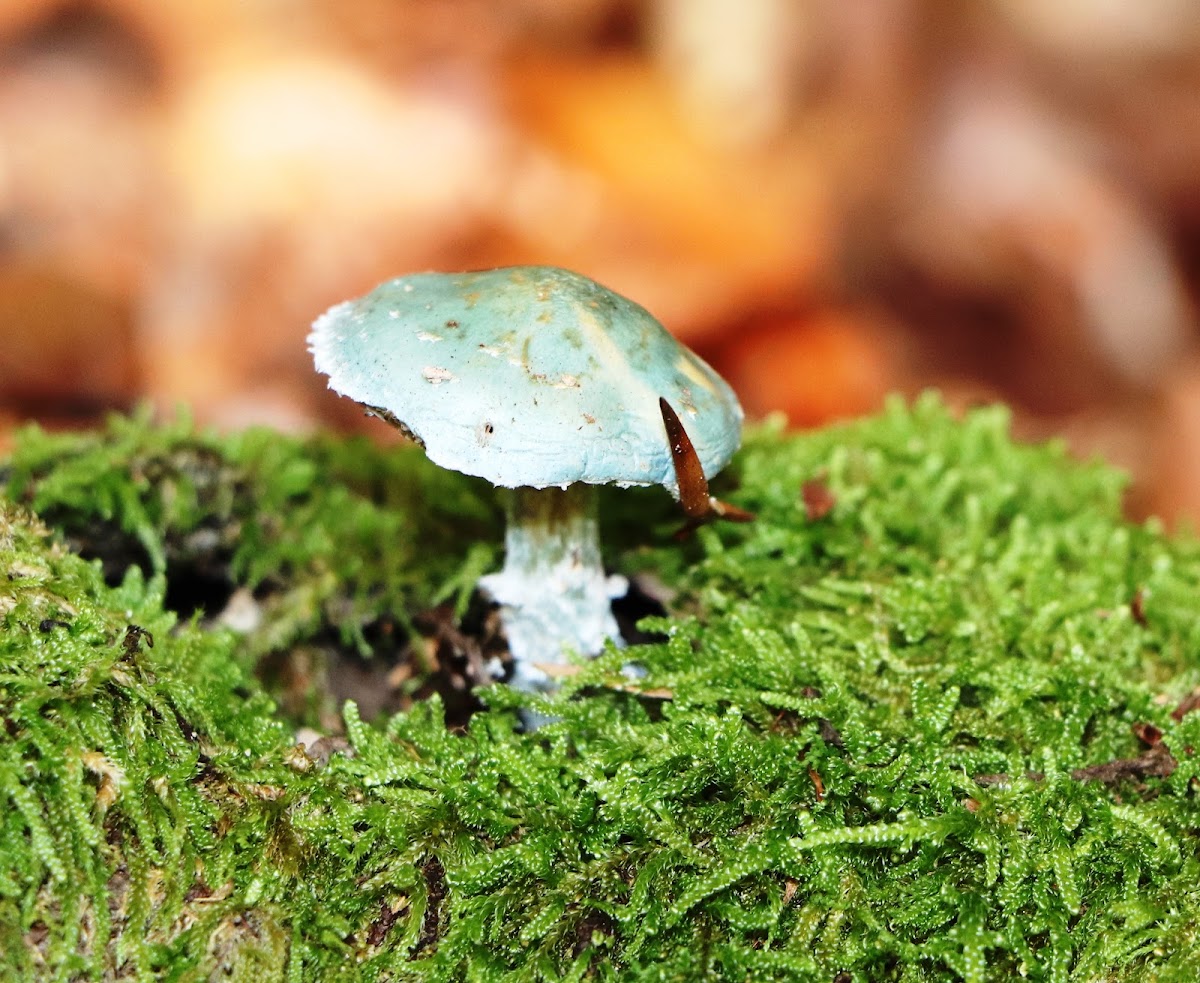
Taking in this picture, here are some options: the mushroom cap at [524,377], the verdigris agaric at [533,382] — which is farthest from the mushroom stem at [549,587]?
the mushroom cap at [524,377]

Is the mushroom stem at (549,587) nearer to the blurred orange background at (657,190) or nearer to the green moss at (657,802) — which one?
the green moss at (657,802)

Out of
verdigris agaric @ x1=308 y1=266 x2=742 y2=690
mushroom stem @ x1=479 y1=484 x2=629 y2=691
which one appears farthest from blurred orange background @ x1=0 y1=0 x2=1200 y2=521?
verdigris agaric @ x1=308 y1=266 x2=742 y2=690

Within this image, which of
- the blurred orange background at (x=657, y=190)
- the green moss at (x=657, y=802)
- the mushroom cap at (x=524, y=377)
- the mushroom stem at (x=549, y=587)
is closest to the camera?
the green moss at (x=657, y=802)

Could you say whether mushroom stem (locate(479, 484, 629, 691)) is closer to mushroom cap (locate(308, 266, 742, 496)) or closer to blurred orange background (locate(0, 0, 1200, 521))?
mushroom cap (locate(308, 266, 742, 496))

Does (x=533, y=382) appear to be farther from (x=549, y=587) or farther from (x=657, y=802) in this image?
(x=657, y=802)

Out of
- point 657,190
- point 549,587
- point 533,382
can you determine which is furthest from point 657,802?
point 657,190
